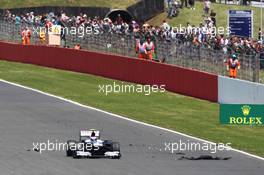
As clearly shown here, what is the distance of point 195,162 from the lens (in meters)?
21.7

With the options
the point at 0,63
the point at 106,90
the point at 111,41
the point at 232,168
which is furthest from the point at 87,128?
the point at 0,63

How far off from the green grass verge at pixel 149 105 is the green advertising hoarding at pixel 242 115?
0.23 metres

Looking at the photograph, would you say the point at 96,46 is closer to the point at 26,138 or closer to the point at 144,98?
the point at 144,98

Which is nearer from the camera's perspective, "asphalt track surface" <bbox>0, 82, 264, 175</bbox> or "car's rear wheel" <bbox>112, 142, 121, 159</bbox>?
"asphalt track surface" <bbox>0, 82, 264, 175</bbox>

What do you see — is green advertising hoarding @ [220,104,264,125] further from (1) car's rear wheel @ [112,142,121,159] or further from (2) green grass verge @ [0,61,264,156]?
(1) car's rear wheel @ [112,142,121,159]

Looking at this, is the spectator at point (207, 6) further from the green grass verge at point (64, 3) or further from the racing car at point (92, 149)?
the racing car at point (92, 149)

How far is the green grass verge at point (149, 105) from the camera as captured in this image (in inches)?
1065

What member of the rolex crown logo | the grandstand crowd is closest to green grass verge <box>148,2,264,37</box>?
the grandstand crowd

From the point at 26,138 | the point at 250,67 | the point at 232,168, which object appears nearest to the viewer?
the point at 232,168

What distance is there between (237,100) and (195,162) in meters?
11.2

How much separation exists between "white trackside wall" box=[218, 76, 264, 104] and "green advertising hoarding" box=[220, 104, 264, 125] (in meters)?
2.03

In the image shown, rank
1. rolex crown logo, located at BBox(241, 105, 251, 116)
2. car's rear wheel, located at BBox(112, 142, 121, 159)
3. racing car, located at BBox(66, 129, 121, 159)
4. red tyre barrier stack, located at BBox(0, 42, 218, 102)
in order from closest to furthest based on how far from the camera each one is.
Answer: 1. racing car, located at BBox(66, 129, 121, 159)
2. car's rear wheel, located at BBox(112, 142, 121, 159)
3. rolex crown logo, located at BBox(241, 105, 251, 116)
4. red tyre barrier stack, located at BBox(0, 42, 218, 102)

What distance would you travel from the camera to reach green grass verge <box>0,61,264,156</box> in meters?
27.1

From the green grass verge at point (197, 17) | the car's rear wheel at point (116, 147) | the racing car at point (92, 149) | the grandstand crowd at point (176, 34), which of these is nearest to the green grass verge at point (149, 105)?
the grandstand crowd at point (176, 34)
